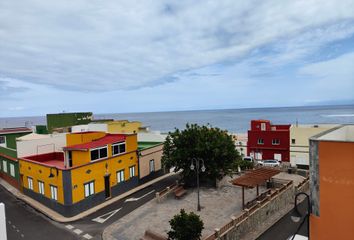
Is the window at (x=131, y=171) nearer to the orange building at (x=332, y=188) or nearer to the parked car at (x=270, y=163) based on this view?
the parked car at (x=270, y=163)

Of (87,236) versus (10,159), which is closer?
(87,236)

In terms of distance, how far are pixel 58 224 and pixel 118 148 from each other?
9.43 metres

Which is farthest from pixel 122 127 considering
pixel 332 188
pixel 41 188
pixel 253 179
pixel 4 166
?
pixel 332 188

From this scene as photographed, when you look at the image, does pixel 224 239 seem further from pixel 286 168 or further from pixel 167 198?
pixel 286 168

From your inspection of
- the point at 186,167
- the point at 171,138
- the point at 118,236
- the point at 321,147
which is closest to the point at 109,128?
the point at 171,138

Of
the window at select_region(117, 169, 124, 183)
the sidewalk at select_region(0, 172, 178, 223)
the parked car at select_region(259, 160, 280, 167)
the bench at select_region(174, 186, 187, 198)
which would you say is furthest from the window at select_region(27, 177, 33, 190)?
the parked car at select_region(259, 160, 280, 167)

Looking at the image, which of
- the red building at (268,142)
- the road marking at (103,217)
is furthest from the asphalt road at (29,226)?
the red building at (268,142)

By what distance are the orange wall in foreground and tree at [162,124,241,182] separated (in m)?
15.8

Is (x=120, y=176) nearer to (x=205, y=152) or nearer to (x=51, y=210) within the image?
(x=51, y=210)

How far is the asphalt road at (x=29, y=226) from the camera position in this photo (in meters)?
18.5

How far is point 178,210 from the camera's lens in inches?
880

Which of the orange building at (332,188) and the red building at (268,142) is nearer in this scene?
the orange building at (332,188)

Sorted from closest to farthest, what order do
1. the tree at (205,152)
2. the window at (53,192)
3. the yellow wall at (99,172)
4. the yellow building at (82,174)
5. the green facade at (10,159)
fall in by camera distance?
the yellow building at (82,174) < the yellow wall at (99,172) < the window at (53,192) < the tree at (205,152) < the green facade at (10,159)

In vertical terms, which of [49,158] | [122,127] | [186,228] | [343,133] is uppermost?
[343,133]
